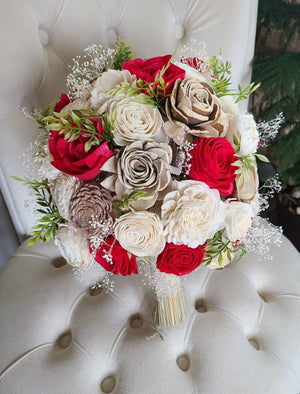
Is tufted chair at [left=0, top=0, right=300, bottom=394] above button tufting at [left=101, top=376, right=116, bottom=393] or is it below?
above

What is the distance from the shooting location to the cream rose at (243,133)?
479 mm

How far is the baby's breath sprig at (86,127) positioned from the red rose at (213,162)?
0.14m

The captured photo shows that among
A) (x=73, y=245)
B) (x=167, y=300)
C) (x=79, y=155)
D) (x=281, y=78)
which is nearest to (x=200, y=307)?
(x=167, y=300)

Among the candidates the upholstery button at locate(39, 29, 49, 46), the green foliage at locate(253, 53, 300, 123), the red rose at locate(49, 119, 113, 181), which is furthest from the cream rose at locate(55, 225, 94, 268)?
the green foliage at locate(253, 53, 300, 123)

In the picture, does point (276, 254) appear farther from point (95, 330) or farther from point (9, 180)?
point (9, 180)

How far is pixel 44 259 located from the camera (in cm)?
79

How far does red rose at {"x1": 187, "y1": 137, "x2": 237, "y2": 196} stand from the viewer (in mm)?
444

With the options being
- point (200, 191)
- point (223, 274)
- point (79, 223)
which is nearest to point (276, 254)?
point (223, 274)

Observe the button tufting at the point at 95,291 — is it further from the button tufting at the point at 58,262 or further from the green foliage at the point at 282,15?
the green foliage at the point at 282,15

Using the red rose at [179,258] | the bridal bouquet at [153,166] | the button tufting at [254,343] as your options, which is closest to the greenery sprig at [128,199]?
the bridal bouquet at [153,166]

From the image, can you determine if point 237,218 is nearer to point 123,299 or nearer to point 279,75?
point 123,299

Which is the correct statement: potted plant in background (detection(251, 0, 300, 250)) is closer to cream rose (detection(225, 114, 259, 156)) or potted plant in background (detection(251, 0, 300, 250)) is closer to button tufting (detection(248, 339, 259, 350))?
cream rose (detection(225, 114, 259, 156))

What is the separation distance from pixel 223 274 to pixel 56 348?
0.42 meters

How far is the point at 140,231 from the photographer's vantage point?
0.45 meters
